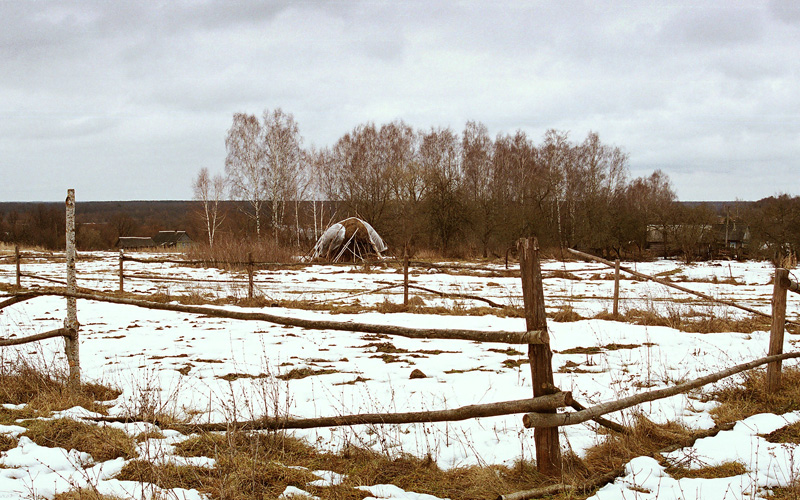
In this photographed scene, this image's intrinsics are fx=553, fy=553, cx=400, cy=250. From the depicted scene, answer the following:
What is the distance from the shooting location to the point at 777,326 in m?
4.77

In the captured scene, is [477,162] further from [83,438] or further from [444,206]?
[83,438]

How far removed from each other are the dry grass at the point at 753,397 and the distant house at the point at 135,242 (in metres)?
80.7

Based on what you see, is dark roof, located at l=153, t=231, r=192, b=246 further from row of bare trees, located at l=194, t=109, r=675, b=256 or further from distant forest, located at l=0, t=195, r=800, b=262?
row of bare trees, located at l=194, t=109, r=675, b=256

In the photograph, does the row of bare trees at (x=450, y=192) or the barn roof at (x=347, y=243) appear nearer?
the barn roof at (x=347, y=243)

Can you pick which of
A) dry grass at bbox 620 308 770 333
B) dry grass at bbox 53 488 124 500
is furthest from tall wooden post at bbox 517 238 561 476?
dry grass at bbox 620 308 770 333

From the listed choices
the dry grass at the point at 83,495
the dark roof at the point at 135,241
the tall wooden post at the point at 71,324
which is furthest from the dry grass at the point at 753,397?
the dark roof at the point at 135,241

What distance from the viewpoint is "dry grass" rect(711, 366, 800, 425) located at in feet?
14.6

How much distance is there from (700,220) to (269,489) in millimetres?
42183

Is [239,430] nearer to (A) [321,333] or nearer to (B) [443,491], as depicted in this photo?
(B) [443,491]

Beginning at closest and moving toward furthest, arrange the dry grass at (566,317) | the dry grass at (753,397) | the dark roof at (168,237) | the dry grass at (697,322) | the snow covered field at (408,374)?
the snow covered field at (408,374)
the dry grass at (753,397)
the dry grass at (697,322)
the dry grass at (566,317)
the dark roof at (168,237)

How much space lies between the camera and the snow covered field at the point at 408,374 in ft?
11.9

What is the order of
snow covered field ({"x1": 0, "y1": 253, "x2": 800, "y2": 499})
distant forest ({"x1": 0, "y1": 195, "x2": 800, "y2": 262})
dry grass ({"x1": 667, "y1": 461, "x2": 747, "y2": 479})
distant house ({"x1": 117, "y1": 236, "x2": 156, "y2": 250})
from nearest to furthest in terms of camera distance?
dry grass ({"x1": 667, "y1": 461, "x2": 747, "y2": 479}) < snow covered field ({"x1": 0, "y1": 253, "x2": 800, "y2": 499}) < distant forest ({"x1": 0, "y1": 195, "x2": 800, "y2": 262}) < distant house ({"x1": 117, "y1": 236, "x2": 156, "y2": 250})

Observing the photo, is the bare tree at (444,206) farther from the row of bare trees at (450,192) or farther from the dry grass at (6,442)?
the dry grass at (6,442)

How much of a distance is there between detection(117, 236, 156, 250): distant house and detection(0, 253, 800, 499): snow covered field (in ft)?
234
